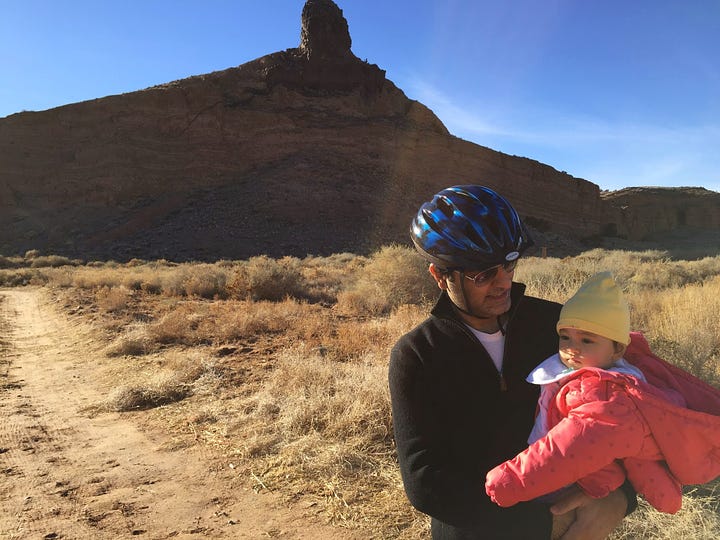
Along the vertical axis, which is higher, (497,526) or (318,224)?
(318,224)

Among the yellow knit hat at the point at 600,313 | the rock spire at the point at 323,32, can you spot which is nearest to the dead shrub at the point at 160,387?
the yellow knit hat at the point at 600,313

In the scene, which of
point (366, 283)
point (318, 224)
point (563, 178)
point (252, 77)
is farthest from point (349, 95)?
point (366, 283)

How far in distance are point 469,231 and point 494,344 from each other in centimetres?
41

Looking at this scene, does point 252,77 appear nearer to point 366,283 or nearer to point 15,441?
point 366,283

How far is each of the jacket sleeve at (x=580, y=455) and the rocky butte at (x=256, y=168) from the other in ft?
102

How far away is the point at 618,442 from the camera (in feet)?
4.09

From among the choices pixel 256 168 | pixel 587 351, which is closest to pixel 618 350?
pixel 587 351

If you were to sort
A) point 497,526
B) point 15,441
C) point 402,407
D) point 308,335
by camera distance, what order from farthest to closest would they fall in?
point 308,335 < point 15,441 < point 402,407 < point 497,526

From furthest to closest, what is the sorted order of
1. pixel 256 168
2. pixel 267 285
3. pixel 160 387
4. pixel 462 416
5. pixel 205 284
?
pixel 256 168 < pixel 205 284 < pixel 267 285 < pixel 160 387 < pixel 462 416

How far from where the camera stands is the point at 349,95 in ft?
166

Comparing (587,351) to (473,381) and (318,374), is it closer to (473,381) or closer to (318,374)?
(473,381)

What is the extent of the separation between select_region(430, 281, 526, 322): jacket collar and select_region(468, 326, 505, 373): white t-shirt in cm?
8

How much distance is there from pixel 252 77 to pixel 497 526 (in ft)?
173

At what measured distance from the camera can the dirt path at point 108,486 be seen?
2.99m
